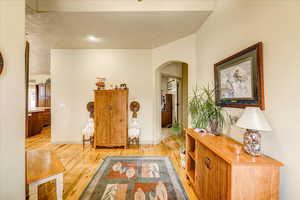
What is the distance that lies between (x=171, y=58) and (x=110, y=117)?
218cm

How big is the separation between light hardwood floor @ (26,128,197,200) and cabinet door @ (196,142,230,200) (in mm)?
438

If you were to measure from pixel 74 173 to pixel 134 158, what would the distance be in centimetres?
116

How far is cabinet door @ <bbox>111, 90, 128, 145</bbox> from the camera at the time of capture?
11.5 ft

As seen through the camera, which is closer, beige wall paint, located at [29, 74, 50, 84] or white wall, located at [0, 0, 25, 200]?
white wall, located at [0, 0, 25, 200]

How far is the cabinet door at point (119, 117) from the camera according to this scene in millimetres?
3516

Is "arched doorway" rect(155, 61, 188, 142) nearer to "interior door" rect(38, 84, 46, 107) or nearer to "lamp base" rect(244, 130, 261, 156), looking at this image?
"lamp base" rect(244, 130, 261, 156)

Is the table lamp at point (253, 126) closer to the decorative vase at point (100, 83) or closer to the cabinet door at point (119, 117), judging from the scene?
the cabinet door at point (119, 117)

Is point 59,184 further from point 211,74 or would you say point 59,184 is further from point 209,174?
point 211,74

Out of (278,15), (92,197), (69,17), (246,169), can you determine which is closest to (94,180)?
(92,197)

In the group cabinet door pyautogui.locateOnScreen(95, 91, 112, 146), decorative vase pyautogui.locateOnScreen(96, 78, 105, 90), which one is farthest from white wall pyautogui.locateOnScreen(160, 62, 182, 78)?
cabinet door pyautogui.locateOnScreen(95, 91, 112, 146)

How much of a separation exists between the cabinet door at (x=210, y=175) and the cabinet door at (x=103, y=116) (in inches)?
96.6

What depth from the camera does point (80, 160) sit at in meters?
2.94

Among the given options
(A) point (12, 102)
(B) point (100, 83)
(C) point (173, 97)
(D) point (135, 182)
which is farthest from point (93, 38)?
(C) point (173, 97)

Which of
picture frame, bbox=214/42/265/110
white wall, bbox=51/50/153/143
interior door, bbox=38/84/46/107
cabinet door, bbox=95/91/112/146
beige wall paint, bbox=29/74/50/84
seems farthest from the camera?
beige wall paint, bbox=29/74/50/84
